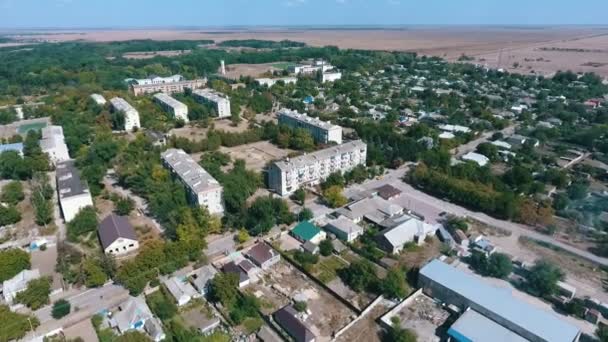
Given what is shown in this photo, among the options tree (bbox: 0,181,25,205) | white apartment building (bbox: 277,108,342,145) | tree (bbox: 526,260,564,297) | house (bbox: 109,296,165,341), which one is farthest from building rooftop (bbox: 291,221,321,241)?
tree (bbox: 0,181,25,205)

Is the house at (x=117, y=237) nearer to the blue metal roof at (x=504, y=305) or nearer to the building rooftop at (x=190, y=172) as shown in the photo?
the building rooftop at (x=190, y=172)

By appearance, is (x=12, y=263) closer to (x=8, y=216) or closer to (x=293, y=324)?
(x=8, y=216)

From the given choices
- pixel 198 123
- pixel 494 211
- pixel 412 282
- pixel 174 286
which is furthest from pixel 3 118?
pixel 494 211

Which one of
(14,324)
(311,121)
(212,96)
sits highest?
(212,96)

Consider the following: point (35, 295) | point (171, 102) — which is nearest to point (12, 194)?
point (35, 295)

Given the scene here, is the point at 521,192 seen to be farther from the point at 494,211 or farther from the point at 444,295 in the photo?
the point at 444,295

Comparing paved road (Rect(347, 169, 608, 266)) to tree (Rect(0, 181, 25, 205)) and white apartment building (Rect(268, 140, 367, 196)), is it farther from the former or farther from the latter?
tree (Rect(0, 181, 25, 205))
